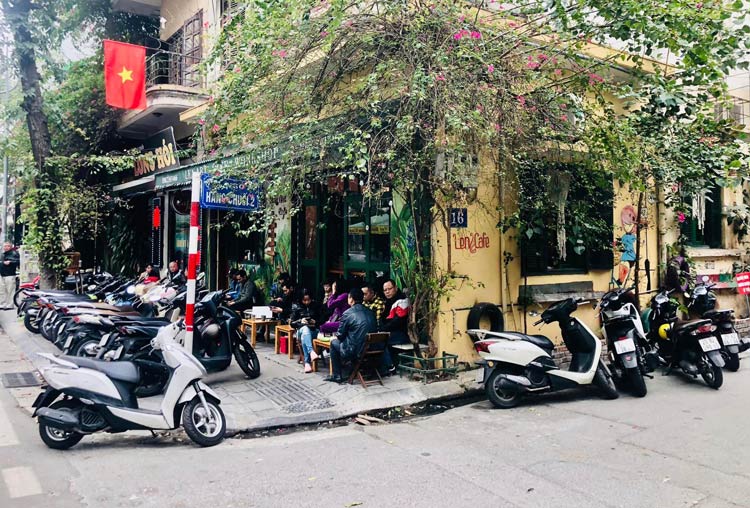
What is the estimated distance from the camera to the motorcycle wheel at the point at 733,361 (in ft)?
28.3

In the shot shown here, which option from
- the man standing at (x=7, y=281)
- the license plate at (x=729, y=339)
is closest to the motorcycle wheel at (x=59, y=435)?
the license plate at (x=729, y=339)

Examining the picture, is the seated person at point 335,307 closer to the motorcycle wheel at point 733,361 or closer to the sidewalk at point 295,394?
the sidewalk at point 295,394

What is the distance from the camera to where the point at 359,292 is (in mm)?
7766

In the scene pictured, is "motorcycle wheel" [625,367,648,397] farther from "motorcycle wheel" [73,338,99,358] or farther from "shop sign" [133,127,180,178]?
"shop sign" [133,127,180,178]

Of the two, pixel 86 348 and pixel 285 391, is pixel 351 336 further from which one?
pixel 86 348

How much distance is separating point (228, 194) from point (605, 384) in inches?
Answer: 225

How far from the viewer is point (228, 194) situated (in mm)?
8484

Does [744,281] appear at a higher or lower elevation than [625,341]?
higher

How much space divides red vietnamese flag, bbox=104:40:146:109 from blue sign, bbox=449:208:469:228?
7700 millimetres

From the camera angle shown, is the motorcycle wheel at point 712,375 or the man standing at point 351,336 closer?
the man standing at point 351,336

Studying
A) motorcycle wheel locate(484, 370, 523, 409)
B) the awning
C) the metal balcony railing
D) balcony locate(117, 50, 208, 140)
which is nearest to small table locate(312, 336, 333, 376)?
motorcycle wheel locate(484, 370, 523, 409)

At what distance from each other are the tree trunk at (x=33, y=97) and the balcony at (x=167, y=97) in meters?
2.60

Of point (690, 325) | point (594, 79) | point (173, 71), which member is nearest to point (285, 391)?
point (690, 325)

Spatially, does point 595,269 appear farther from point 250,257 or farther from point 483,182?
point 250,257
